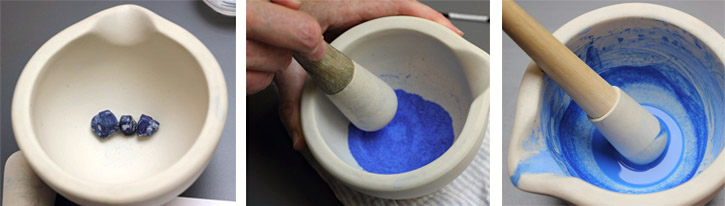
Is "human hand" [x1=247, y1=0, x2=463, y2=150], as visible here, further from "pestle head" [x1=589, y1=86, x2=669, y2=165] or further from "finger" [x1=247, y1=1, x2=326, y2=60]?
"pestle head" [x1=589, y1=86, x2=669, y2=165]

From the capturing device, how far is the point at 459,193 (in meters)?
1.11

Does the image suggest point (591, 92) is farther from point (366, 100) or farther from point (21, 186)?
point (21, 186)

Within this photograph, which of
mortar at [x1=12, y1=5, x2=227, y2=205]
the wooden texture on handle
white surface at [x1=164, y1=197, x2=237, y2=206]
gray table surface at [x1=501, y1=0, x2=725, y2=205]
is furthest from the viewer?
gray table surface at [x1=501, y1=0, x2=725, y2=205]

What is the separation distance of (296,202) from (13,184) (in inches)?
16.4

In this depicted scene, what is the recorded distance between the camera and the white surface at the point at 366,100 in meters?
0.98

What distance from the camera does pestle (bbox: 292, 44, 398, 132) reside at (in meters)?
0.95

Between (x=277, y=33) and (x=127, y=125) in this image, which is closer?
(x=277, y=33)

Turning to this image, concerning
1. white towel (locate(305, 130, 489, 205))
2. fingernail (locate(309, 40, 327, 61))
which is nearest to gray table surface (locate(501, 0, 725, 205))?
white towel (locate(305, 130, 489, 205))

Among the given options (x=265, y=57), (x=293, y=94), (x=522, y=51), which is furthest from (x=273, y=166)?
(x=522, y=51)

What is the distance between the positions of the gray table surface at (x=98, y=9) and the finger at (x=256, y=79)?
57 millimetres

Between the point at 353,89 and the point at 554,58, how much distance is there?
0.28 m

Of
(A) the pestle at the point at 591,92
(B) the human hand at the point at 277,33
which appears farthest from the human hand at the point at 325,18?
(A) the pestle at the point at 591,92

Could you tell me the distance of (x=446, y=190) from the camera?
1.11m

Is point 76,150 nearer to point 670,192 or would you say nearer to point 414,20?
point 414,20
